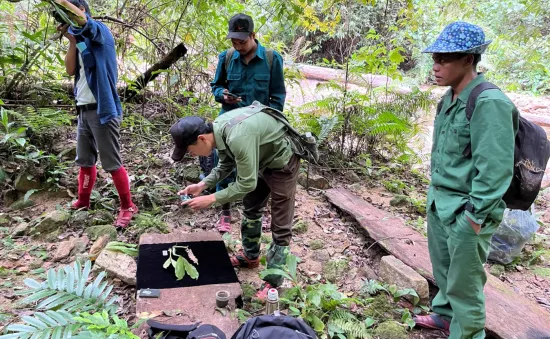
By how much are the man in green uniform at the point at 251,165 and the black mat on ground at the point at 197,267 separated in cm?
31

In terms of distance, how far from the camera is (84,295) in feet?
8.56

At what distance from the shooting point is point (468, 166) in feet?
7.73

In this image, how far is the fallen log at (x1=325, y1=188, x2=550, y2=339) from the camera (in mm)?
2990

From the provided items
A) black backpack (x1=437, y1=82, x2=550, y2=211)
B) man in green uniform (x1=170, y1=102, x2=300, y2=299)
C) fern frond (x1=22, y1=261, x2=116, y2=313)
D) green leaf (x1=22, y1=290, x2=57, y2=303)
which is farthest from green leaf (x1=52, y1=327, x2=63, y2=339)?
black backpack (x1=437, y1=82, x2=550, y2=211)

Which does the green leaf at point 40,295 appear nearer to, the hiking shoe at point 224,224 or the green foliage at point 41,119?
the hiking shoe at point 224,224

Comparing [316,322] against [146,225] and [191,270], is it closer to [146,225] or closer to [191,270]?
[191,270]

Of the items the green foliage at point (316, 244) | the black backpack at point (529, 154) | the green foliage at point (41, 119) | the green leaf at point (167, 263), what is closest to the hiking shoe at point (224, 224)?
the green foliage at point (316, 244)

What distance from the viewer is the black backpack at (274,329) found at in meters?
2.10

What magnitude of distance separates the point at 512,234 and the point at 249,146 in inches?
129

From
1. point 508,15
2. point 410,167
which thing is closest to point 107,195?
point 410,167

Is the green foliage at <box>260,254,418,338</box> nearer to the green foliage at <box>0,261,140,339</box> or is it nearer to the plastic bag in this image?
the green foliage at <box>0,261,140,339</box>

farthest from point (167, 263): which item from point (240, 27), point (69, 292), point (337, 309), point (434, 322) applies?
point (240, 27)

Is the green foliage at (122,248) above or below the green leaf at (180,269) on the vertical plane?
below

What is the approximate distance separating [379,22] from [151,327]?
46.9ft
